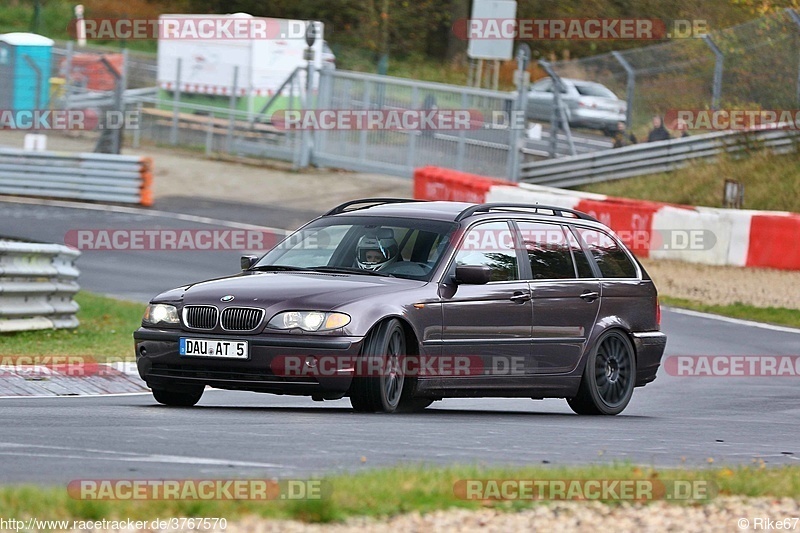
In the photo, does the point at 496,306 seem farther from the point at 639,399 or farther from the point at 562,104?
the point at 562,104

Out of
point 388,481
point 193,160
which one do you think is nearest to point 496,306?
point 388,481

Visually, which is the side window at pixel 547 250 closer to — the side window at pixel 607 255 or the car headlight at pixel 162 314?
the side window at pixel 607 255

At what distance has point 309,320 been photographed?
31.0 ft

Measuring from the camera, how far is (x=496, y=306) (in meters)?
10.7

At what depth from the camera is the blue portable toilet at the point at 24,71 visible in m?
36.3

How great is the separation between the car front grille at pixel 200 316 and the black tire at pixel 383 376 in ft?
3.31

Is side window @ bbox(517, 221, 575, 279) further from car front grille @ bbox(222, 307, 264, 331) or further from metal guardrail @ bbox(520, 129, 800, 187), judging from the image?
metal guardrail @ bbox(520, 129, 800, 187)

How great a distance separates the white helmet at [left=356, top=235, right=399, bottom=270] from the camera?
10.5 meters

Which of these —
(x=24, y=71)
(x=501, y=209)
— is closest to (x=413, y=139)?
(x=24, y=71)

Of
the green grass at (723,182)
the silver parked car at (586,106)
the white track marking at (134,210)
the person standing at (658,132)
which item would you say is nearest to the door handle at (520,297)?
the white track marking at (134,210)

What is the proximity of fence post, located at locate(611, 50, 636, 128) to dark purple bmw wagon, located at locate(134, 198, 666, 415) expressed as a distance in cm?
1870

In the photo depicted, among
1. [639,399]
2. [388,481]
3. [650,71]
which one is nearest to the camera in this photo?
[388,481]

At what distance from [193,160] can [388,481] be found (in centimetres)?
3011

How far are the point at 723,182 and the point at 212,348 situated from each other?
20.2 m
